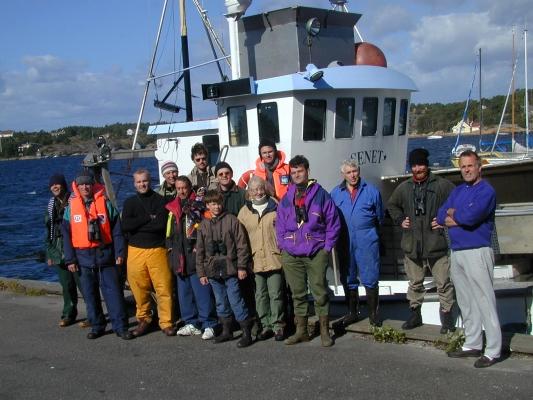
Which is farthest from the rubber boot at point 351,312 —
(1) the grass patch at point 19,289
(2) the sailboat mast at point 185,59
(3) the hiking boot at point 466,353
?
(2) the sailboat mast at point 185,59

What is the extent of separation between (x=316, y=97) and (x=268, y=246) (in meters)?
4.25

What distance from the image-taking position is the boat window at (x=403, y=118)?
12.3 metres

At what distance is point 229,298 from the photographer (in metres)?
7.35

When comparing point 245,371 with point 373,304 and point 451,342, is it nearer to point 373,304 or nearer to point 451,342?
point 373,304

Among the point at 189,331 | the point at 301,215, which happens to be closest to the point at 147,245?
the point at 189,331

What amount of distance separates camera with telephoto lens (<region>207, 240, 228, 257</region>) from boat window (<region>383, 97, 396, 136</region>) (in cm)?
547

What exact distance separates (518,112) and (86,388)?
5834 cm

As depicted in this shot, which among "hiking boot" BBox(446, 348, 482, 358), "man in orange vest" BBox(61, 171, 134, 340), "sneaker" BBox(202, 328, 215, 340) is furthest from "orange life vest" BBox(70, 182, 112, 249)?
"hiking boot" BBox(446, 348, 482, 358)

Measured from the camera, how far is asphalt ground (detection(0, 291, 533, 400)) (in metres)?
5.76

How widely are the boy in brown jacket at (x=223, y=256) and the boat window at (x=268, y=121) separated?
152 inches

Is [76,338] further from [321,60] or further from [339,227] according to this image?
[321,60]

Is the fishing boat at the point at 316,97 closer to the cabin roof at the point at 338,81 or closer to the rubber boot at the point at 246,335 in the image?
the cabin roof at the point at 338,81

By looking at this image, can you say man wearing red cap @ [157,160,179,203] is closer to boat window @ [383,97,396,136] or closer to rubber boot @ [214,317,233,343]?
rubber boot @ [214,317,233,343]

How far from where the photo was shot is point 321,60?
11742mm
